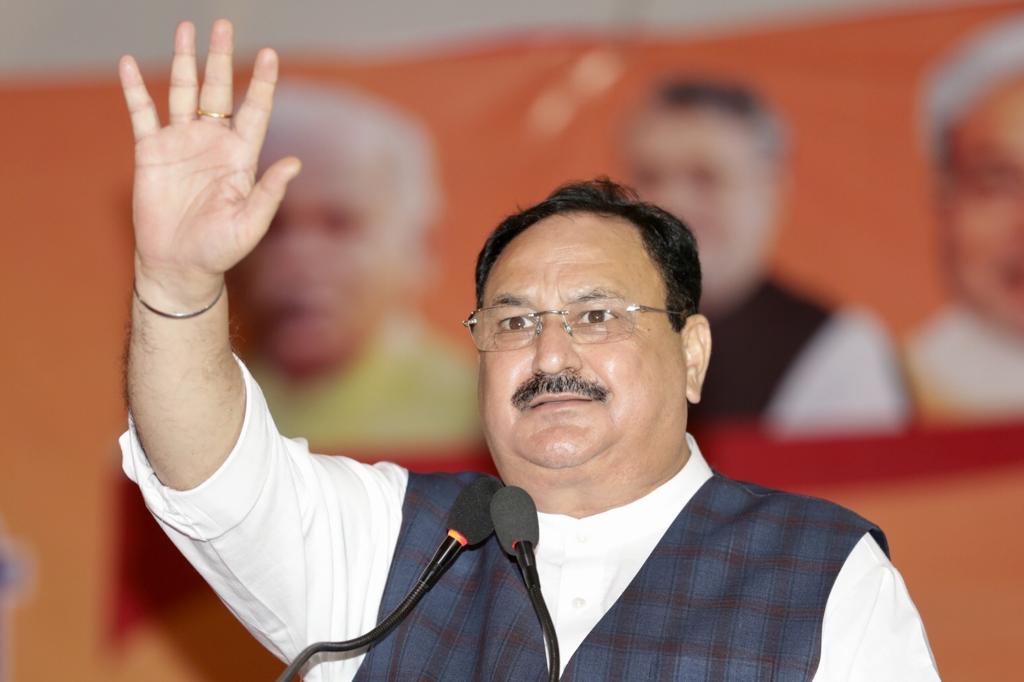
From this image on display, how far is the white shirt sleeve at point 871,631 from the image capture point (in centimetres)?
196

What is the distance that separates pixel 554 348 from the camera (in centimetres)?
226

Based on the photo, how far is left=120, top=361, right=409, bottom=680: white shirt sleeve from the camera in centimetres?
207

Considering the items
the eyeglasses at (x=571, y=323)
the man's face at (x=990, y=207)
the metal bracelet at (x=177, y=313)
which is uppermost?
the man's face at (x=990, y=207)

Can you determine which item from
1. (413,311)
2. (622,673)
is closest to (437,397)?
(413,311)

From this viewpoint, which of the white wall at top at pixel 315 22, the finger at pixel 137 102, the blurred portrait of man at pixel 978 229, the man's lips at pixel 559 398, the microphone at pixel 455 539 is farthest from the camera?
the white wall at top at pixel 315 22

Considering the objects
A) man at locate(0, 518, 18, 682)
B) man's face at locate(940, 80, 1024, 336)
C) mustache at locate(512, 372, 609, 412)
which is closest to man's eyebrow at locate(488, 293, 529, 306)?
mustache at locate(512, 372, 609, 412)

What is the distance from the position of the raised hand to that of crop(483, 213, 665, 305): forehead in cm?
54

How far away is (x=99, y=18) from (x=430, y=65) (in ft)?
3.66

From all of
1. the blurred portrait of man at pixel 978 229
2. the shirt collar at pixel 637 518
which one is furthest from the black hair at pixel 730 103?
the shirt collar at pixel 637 518

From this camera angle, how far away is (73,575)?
3.96m

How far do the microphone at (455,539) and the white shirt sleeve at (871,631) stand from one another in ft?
1.76

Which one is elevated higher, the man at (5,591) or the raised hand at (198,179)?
the raised hand at (198,179)

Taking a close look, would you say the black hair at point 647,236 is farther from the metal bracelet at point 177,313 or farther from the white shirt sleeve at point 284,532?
A: the metal bracelet at point 177,313

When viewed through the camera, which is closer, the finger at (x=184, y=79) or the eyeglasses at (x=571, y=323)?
the finger at (x=184, y=79)
